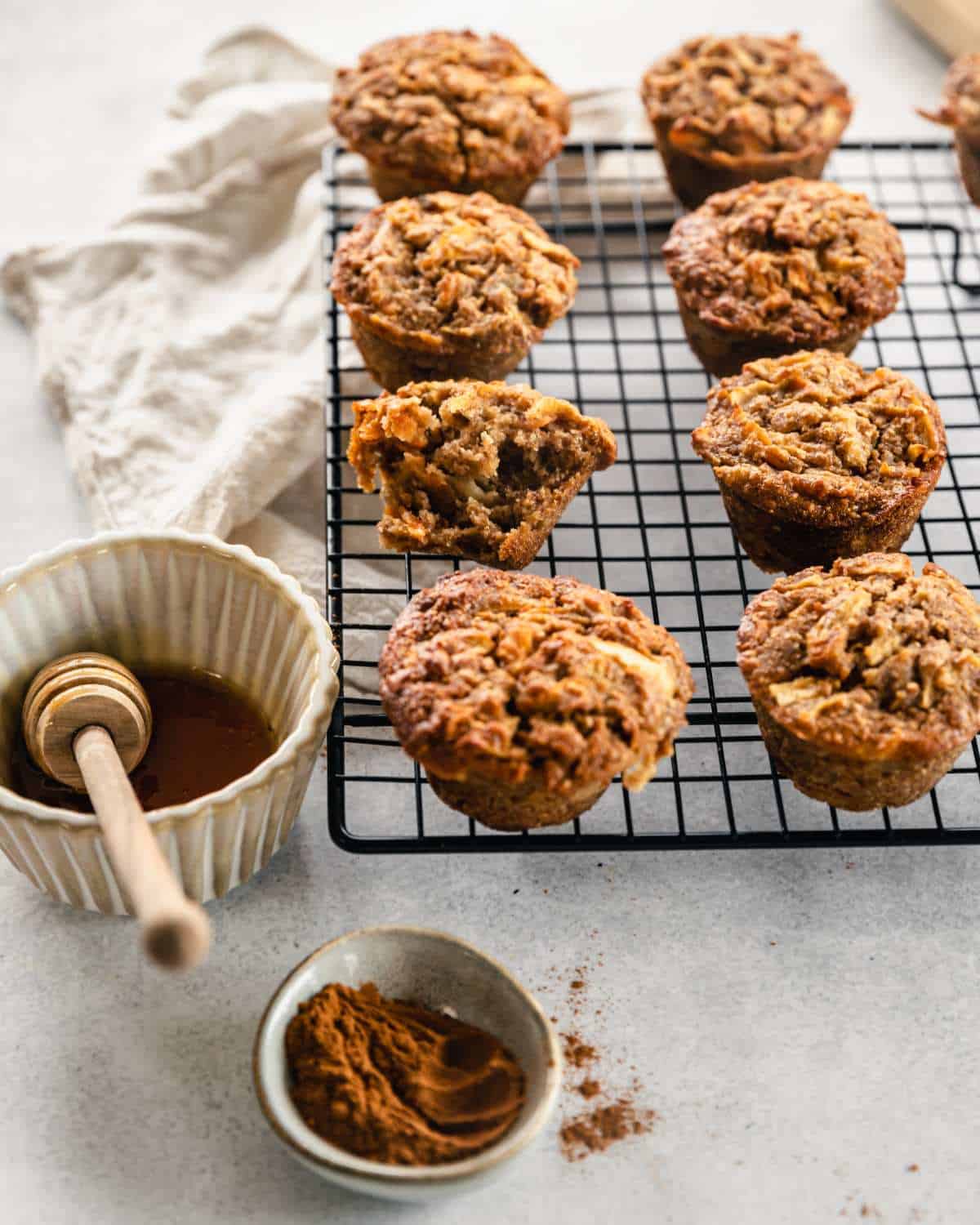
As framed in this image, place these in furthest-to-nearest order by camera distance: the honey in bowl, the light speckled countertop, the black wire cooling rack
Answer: the black wire cooling rack → the honey in bowl → the light speckled countertop

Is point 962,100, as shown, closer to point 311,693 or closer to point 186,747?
point 311,693

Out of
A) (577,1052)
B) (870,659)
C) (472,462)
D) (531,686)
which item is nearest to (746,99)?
(472,462)

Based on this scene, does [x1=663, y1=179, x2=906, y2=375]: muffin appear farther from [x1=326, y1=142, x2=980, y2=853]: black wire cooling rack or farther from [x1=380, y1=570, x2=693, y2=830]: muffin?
[x1=380, y1=570, x2=693, y2=830]: muffin

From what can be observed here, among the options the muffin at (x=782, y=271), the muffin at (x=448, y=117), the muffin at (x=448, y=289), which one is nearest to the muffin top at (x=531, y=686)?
the muffin at (x=448, y=289)

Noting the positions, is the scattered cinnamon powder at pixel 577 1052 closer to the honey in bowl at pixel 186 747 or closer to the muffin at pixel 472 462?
the honey in bowl at pixel 186 747

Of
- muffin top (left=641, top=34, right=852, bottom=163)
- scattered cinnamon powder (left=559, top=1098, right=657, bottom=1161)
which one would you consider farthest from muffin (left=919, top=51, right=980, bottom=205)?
scattered cinnamon powder (left=559, top=1098, right=657, bottom=1161)

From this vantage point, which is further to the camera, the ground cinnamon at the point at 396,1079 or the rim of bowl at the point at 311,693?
the rim of bowl at the point at 311,693
